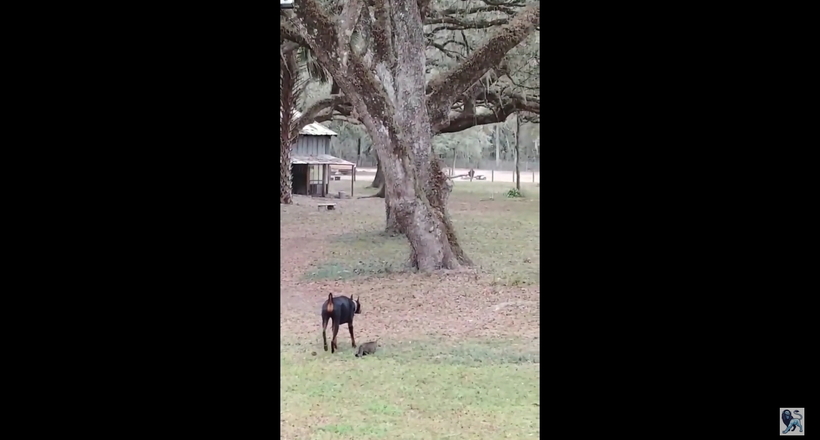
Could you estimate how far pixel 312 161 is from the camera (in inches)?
590

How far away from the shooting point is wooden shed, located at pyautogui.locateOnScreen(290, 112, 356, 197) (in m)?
15.2

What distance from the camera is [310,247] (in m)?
9.52

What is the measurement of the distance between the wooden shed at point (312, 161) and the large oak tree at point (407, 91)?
671 cm

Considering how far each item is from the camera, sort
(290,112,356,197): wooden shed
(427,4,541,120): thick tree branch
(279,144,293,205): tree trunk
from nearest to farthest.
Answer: (427,4,541,120): thick tree branch, (279,144,293,205): tree trunk, (290,112,356,197): wooden shed

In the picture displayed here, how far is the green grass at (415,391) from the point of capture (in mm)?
4066

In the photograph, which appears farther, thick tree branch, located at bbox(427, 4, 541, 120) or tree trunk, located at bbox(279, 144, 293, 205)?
tree trunk, located at bbox(279, 144, 293, 205)

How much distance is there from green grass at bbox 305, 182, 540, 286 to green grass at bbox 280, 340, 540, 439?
217 centimetres
